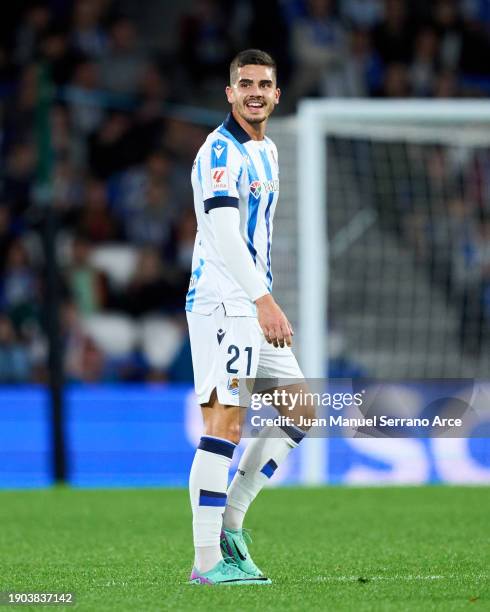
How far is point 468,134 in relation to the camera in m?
12.5

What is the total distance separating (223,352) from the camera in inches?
212

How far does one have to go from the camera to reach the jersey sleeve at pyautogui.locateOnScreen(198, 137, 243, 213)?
5.37 metres

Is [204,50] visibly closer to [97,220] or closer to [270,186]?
[97,220]

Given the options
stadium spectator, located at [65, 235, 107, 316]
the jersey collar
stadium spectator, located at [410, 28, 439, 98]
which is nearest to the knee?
the jersey collar

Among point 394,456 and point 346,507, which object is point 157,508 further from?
point 394,456

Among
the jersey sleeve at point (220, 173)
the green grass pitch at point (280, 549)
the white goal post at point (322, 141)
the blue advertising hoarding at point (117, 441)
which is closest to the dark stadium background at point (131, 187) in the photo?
the blue advertising hoarding at point (117, 441)

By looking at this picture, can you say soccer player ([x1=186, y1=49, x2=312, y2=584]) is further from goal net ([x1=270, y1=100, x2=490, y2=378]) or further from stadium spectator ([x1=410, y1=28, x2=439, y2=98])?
stadium spectator ([x1=410, y1=28, x2=439, y2=98])

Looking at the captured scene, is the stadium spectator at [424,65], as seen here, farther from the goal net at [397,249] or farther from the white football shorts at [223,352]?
the white football shorts at [223,352]

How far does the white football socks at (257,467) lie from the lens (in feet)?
18.7

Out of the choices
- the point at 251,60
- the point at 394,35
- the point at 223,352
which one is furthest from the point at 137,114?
the point at 223,352

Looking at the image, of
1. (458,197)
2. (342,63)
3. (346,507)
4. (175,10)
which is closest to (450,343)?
(458,197)

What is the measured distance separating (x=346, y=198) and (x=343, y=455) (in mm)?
2335

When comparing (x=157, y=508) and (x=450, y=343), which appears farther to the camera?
(x=450, y=343)

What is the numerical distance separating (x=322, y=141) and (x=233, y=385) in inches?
266
